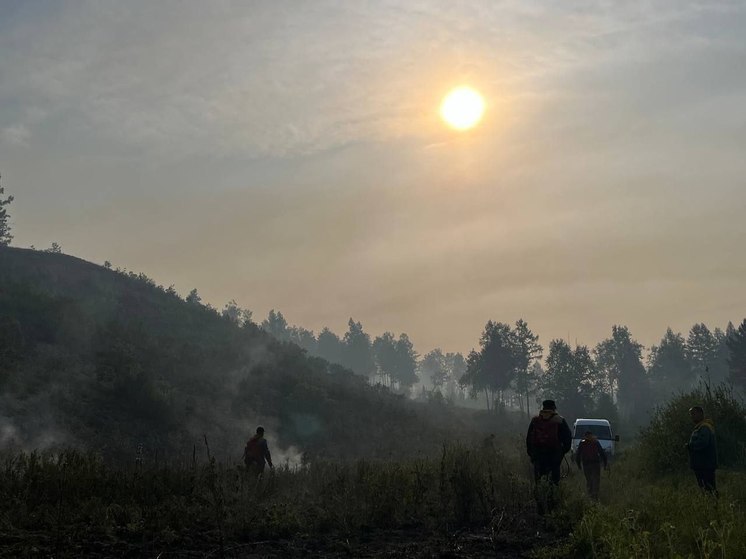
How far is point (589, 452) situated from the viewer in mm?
12570

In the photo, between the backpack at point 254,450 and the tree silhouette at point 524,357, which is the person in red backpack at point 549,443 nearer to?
the backpack at point 254,450

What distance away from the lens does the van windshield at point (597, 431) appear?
21797mm

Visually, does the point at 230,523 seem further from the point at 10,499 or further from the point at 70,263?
the point at 70,263

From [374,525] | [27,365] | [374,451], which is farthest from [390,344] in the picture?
[374,525]

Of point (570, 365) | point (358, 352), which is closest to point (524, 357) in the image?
point (570, 365)

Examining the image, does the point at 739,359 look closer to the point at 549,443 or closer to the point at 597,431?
the point at 597,431

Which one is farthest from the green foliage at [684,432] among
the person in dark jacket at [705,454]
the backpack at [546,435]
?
the backpack at [546,435]

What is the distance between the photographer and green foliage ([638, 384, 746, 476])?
1530cm

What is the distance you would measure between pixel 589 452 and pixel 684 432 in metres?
4.79

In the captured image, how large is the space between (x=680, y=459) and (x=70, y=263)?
4025 centimetres

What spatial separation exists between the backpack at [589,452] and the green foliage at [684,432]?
3.50 metres

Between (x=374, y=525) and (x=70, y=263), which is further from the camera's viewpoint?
(x=70, y=263)

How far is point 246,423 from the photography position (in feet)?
95.6

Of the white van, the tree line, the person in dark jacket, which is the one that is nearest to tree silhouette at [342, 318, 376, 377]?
the tree line
